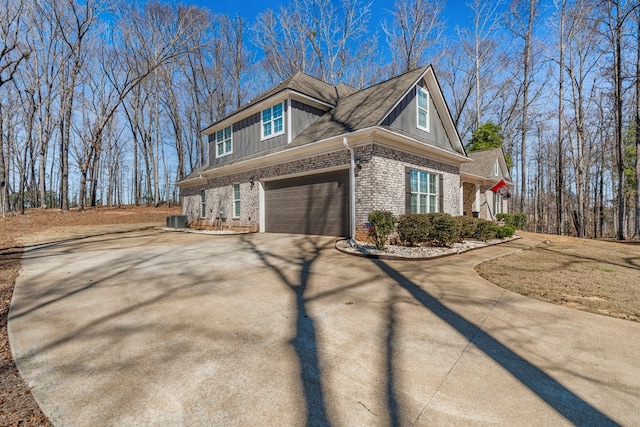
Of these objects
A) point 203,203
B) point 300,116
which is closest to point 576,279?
point 300,116

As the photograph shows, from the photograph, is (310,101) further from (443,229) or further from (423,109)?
(443,229)

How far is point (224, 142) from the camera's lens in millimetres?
15484

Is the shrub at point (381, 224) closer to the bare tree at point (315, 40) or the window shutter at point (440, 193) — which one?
the window shutter at point (440, 193)

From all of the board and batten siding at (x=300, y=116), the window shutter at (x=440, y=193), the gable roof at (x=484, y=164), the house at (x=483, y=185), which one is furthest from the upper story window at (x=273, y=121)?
the gable roof at (x=484, y=164)

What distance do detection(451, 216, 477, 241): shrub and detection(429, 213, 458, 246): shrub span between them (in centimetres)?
39

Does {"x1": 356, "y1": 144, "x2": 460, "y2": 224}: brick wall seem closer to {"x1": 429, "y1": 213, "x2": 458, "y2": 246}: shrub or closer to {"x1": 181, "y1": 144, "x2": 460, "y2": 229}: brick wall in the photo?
{"x1": 181, "y1": 144, "x2": 460, "y2": 229}: brick wall

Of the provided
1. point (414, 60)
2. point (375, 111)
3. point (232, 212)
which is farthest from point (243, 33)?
point (375, 111)

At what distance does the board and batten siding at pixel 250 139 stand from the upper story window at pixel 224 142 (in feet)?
1.04

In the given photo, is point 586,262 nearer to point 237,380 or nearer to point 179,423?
point 237,380

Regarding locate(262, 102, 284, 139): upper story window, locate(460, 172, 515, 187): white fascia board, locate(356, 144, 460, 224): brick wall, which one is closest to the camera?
locate(356, 144, 460, 224): brick wall

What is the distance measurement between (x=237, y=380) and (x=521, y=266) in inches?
250

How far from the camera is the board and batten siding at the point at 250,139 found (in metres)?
12.2

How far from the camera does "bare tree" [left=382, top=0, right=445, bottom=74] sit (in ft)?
68.8

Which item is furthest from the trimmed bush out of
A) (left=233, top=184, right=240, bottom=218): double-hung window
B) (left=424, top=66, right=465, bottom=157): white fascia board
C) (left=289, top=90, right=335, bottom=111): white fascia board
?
(left=233, top=184, right=240, bottom=218): double-hung window
